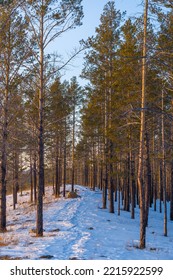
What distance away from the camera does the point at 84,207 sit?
963 inches

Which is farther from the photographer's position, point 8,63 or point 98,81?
point 98,81

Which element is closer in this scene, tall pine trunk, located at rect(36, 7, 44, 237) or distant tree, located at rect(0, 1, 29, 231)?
tall pine trunk, located at rect(36, 7, 44, 237)

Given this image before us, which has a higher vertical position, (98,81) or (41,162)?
(98,81)

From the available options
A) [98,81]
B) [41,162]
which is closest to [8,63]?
[41,162]

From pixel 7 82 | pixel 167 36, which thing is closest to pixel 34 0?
pixel 7 82

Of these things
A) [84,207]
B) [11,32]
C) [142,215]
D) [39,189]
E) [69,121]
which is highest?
[11,32]

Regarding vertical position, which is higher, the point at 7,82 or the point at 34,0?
the point at 34,0

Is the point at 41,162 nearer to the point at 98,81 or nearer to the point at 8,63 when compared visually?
the point at 8,63

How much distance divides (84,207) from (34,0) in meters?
15.1

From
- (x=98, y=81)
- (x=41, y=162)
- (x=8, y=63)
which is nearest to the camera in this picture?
(x=41, y=162)

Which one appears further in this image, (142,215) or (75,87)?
(75,87)

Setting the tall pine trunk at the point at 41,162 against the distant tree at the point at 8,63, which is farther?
the distant tree at the point at 8,63
